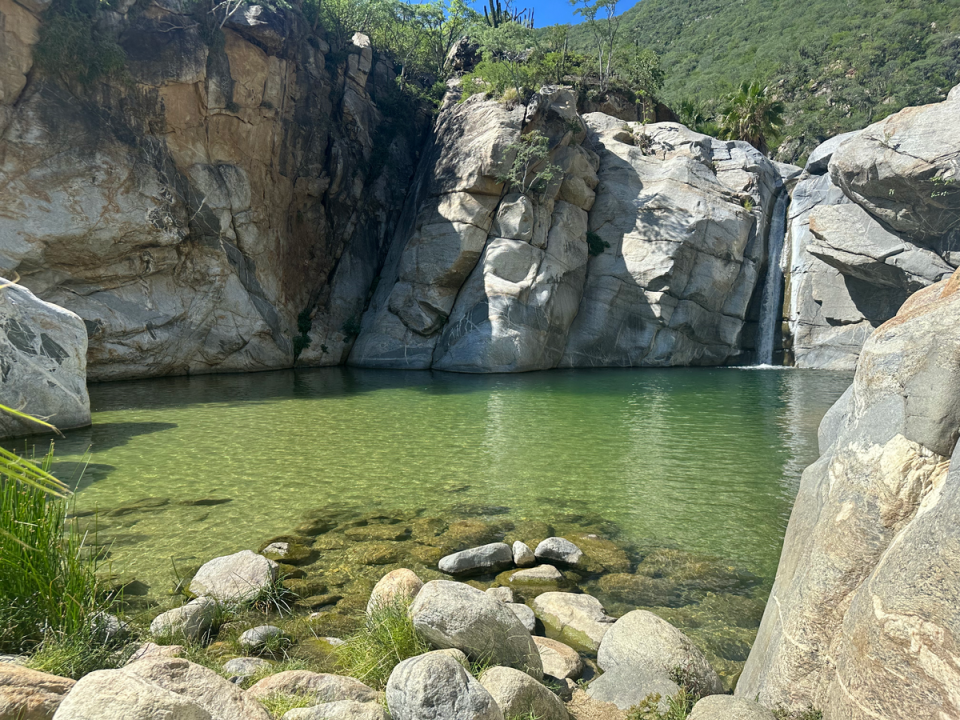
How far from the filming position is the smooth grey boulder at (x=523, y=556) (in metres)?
6.47

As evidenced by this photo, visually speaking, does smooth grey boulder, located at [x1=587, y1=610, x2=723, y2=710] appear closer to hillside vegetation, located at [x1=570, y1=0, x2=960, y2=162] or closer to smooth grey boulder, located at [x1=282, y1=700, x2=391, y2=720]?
smooth grey boulder, located at [x1=282, y1=700, x2=391, y2=720]

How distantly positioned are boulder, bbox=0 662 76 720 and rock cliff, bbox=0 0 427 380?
18.8 meters

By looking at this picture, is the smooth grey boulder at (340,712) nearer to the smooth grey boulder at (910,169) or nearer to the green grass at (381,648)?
the green grass at (381,648)

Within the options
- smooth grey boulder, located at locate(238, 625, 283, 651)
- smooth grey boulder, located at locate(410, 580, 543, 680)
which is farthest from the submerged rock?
smooth grey boulder, located at locate(238, 625, 283, 651)

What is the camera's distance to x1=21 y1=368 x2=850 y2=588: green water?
7.42m

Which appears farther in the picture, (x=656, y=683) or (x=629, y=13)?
(x=629, y=13)

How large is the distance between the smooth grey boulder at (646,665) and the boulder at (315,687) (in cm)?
162

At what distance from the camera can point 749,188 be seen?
30641 mm

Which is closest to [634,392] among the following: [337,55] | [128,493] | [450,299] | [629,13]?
[450,299]

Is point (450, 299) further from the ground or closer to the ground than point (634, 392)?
further from the ground

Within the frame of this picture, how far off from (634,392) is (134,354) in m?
17.0

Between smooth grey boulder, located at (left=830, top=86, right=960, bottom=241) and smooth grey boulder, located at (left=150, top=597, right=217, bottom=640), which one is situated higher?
smooth grey boulder, located at (left=830, top=86, right=960, bottom=241)

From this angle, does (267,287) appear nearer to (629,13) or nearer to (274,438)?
(274,438)

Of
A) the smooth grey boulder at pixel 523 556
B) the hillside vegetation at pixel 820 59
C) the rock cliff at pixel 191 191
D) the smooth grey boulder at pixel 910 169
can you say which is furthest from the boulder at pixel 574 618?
the hillside vegetation at pixel 820 59
